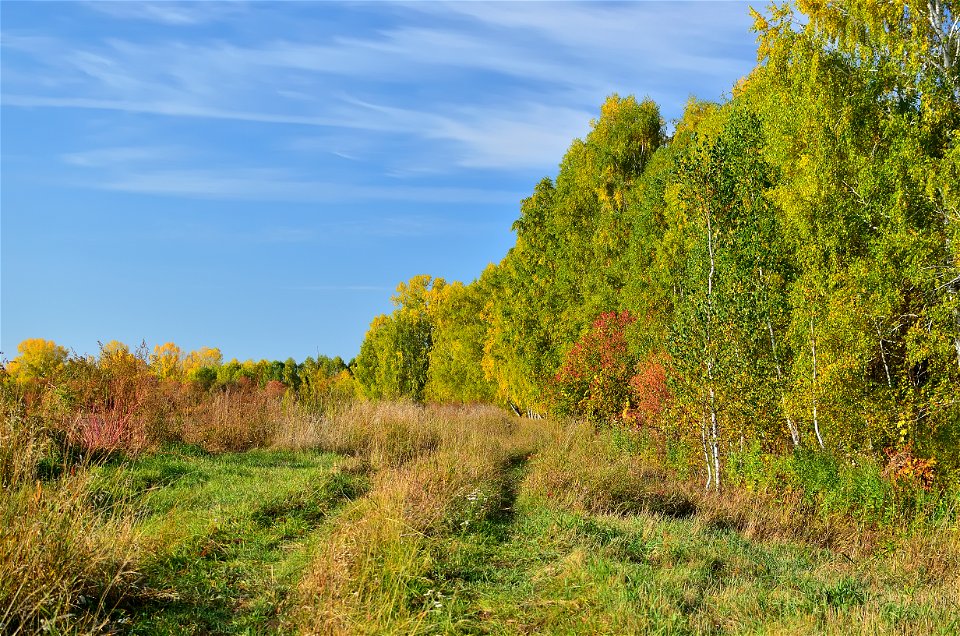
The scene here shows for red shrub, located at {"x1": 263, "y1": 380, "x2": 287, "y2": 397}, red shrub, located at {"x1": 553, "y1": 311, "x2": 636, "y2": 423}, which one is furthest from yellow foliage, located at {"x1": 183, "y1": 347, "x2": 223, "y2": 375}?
red shrub, located at {"x1": 553, "y1": 311, "x2": 636, "y2": 423}

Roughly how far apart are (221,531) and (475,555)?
3.09 m

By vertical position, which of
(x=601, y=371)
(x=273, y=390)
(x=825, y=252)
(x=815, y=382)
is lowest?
(x=273, y=390)

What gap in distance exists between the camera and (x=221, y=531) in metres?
7.93

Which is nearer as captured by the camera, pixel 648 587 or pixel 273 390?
pixel 648 587

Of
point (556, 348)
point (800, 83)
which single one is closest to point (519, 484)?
point (800, 83)

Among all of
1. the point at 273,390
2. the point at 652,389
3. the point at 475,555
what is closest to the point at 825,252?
the point at 652,389

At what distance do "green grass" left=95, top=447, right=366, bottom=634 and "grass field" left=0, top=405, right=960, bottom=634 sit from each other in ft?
0.08

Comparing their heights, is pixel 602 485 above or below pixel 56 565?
below

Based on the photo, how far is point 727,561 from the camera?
24.5ft

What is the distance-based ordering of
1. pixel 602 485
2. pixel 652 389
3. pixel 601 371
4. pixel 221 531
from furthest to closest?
1. pixel 601 371
2. pixel 652 389
3. pixel 602 485
4. pixel 221 531

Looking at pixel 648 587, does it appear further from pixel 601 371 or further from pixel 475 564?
pixel 601 371

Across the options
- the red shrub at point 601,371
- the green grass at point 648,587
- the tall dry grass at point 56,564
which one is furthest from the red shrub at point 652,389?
the tall dry grass at point 56,564

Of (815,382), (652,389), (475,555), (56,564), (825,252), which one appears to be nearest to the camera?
(56,564)

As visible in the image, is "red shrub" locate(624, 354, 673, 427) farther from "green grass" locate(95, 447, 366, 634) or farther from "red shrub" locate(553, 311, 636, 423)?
"green grass" locate(95, 447, 366, 634)
